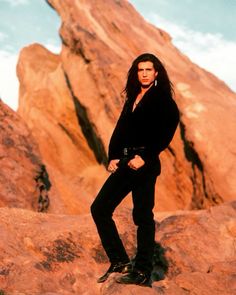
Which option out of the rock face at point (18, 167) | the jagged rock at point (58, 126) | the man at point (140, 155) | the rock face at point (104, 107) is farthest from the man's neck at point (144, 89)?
the jagged rock at point (58, 126)

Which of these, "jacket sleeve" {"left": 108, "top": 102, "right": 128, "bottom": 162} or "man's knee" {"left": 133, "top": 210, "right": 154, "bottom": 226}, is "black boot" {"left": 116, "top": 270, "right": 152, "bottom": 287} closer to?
"man's knee" {"left": 133, "top": 210, "right": 154, "bottom": 226}

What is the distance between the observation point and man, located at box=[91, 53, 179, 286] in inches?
184

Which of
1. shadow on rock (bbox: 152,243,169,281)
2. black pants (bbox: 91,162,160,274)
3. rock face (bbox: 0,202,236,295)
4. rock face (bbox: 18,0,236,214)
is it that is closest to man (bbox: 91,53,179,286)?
black pants (bbox: 91,162,160,274)

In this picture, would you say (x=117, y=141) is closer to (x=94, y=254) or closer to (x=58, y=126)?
(x=94, y=254)

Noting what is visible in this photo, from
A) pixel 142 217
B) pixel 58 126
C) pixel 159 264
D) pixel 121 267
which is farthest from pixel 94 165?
pixel 142 217

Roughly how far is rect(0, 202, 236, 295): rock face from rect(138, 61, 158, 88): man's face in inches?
74.6

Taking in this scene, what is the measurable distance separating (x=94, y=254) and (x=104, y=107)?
17788mm

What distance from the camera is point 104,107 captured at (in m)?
23.7

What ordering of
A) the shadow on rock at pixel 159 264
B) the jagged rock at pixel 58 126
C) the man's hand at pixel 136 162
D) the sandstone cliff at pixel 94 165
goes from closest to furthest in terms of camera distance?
the man's hand at pixel 136 162
the sandstone cliff at pixel 94 165
the shadow on rock at pixel 159 264
the jagged rock at pixel 58 126

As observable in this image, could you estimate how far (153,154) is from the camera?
469 cm

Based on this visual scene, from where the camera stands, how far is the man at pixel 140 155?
184 inches

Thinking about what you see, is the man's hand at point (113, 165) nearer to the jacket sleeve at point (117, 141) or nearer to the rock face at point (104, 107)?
the jacket sleeve at point (117, 141)

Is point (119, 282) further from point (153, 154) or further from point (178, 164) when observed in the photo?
point (178, 164)

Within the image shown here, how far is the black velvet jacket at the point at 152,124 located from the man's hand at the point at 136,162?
40 mm
